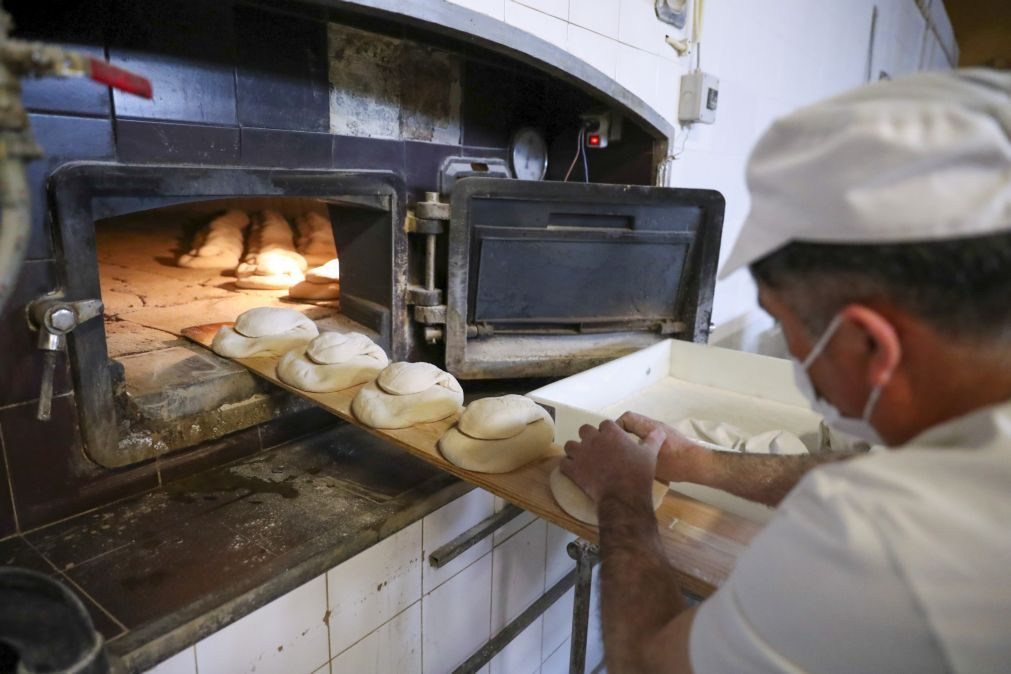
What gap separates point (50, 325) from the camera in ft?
3.67

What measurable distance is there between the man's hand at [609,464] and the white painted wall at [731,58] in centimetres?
108

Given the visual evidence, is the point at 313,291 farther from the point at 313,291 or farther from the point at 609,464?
the point at 609,464

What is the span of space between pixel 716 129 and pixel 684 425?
1.47 meters

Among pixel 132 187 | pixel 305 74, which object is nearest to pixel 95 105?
pixel 132 187

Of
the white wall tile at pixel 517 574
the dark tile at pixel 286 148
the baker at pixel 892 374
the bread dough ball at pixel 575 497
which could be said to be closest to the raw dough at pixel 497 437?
the bread dough ball at pixel 575 497

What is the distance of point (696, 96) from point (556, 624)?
1.91 m

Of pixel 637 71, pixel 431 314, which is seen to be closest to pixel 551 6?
pixel 637 71

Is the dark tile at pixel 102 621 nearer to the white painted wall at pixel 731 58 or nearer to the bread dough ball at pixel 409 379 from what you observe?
the bread dough ball at pixel 409 379

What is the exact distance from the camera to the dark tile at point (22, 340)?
113 cm

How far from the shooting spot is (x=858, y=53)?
12.4ft

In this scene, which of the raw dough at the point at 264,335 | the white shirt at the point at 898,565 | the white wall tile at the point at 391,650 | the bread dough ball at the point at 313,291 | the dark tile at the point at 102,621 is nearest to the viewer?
the white shirt at the point at 898,565

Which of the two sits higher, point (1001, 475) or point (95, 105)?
point (95, 105)

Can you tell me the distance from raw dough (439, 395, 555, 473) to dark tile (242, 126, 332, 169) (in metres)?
0.81

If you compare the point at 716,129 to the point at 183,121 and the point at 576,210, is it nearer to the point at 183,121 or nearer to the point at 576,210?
the point at 576,210
